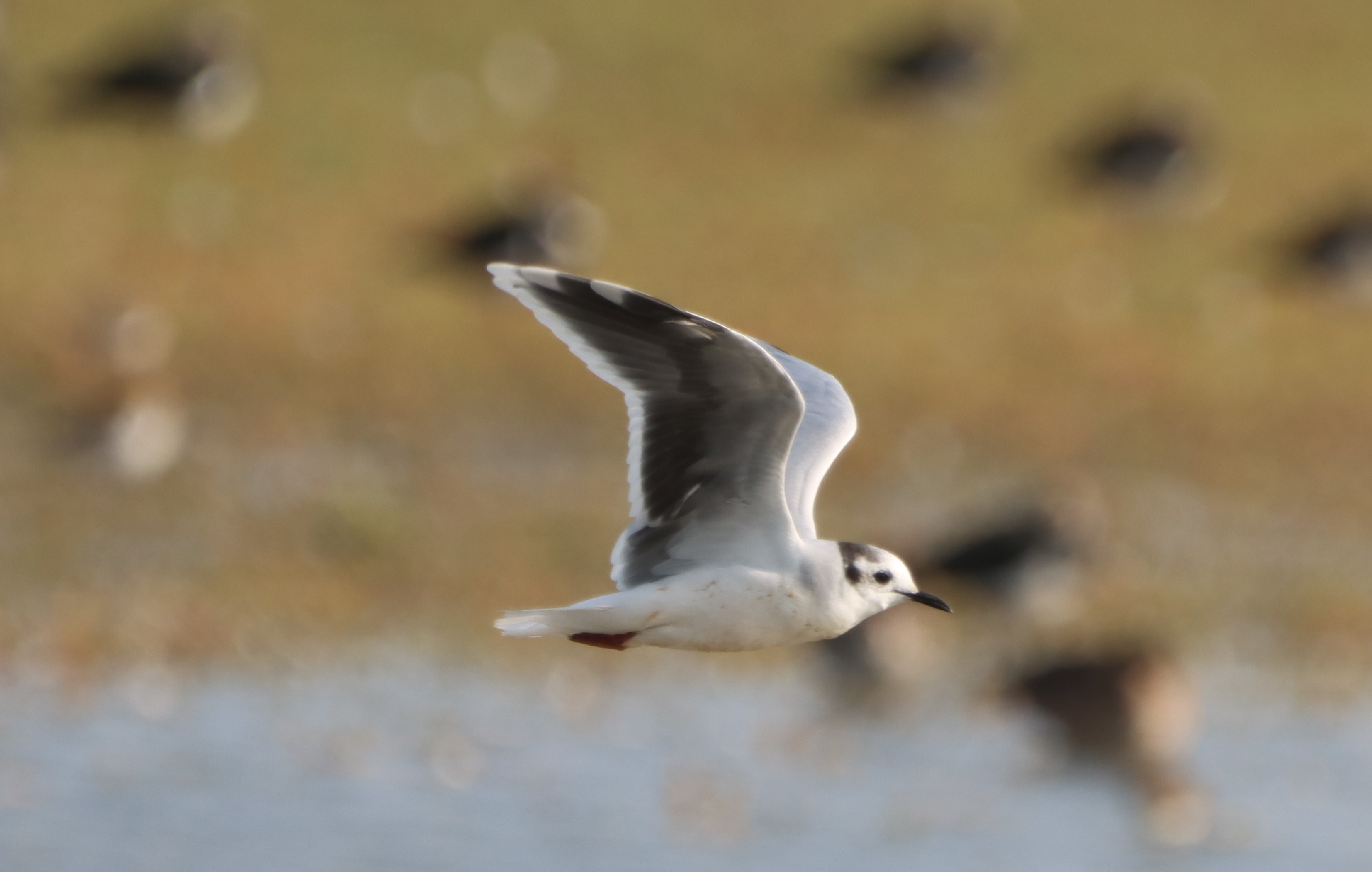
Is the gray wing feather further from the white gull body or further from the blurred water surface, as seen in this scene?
the blurred water surface

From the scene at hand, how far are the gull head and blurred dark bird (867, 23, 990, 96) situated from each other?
769 inches

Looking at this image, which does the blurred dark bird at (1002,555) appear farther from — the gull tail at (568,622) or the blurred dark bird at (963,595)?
the gull tail at (568,622)

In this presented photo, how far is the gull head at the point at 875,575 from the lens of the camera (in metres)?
6.00

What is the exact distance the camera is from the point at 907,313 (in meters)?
19.3

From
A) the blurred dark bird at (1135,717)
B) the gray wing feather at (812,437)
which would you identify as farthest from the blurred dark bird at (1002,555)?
the gray wing feather at (812,437)

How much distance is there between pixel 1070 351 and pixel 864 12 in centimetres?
1064

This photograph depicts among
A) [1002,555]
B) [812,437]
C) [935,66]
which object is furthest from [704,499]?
[935,66]

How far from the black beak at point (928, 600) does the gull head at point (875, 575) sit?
0.17ft

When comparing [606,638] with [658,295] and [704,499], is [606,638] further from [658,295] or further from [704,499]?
[658,295]

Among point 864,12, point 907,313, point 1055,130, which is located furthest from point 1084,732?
point 864,12

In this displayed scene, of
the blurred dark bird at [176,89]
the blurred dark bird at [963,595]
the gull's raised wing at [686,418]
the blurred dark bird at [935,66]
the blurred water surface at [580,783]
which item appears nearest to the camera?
the gull's raised wing at [686,418]

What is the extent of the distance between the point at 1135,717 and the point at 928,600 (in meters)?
6.22

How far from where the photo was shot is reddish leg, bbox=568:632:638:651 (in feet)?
19.8

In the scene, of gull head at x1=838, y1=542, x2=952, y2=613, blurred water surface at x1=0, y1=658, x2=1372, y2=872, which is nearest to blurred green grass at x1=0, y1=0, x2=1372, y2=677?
blurred water surface at x1=0, y1=658, x2=1372, y2=872
